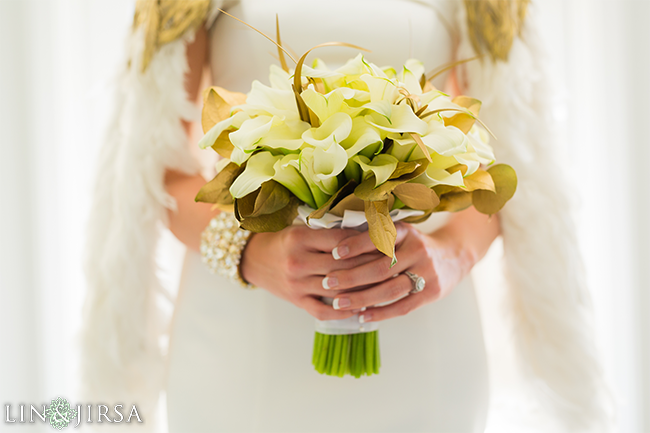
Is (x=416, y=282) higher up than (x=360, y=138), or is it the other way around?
(x=360, y=138)

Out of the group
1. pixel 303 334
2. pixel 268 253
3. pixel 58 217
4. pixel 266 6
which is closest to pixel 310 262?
pixel 268 253

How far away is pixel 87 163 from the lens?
3.73 ft

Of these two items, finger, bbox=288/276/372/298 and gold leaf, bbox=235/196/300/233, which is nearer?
gold leaf, bbox=235/196/300/233

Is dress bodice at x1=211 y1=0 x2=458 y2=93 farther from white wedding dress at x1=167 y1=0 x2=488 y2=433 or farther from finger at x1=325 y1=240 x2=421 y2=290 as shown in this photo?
finger at x1=325 y1=240 x2=421 y2=290

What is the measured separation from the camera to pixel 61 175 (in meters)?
1.14

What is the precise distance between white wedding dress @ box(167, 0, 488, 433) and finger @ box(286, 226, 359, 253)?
16 cm

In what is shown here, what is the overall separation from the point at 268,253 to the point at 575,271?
0.57 meters

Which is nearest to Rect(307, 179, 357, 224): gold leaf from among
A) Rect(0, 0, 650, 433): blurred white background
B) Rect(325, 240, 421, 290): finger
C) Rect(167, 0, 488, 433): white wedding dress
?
Rect(325, 240, 421, 290): finger

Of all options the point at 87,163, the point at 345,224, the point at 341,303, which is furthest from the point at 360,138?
the point at 87,163

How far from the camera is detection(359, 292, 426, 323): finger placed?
0.58 m

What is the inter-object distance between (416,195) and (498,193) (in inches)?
4.9

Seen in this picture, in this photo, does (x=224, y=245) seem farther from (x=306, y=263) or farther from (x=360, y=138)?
(x=360, y=138)

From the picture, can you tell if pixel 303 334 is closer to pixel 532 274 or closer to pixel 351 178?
pixel 351 178

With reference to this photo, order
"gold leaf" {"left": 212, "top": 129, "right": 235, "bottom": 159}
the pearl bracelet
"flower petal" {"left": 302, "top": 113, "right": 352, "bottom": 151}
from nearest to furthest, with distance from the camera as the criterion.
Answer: "flower petal" {"left": 302, "top": 113, "right": 352, "bottom": 151} < "gold leaf" {"left": 212, "top": 129, "right": 235, "bottom": 159} < the pearl bracelet
